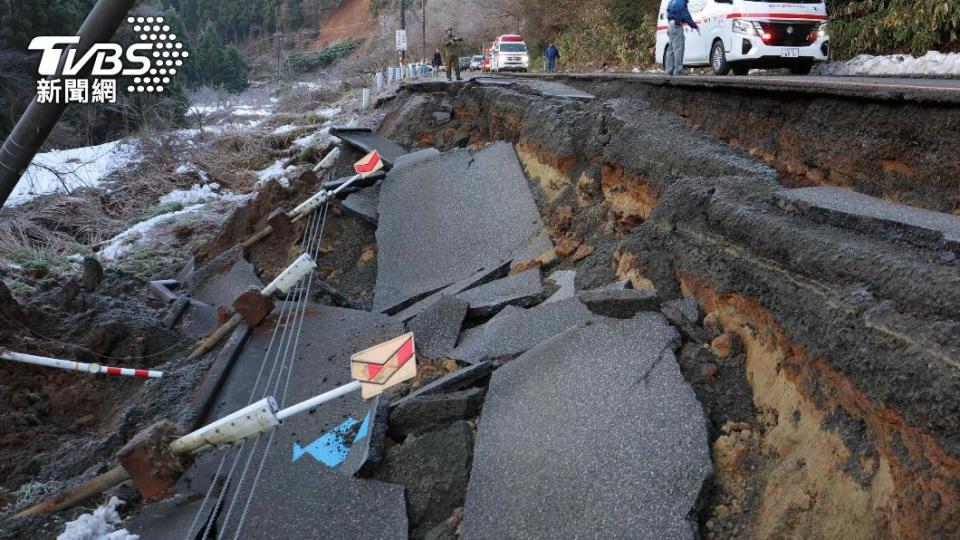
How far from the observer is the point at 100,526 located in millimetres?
4156

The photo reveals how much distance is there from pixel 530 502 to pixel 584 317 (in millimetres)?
1576

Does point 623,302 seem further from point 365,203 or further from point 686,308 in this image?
point 365,203

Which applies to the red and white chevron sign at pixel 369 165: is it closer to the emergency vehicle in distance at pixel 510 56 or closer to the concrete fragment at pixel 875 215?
the concrete fragment at pixel 875 215

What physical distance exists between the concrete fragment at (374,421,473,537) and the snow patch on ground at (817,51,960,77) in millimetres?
9881

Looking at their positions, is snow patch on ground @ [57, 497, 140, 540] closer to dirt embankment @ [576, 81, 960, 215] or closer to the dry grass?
dirt embankment @ [576, 81, 960, 215]

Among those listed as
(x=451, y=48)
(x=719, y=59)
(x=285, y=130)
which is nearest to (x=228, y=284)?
(x=719, y=59)

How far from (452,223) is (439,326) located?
107 inches

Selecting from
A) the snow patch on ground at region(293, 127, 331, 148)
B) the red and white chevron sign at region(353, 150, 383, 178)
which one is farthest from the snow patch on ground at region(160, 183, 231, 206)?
the red and white chevron sign at region(353, 150, 383, 178)

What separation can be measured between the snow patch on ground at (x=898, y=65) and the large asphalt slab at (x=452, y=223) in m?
6.55

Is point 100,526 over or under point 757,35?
under

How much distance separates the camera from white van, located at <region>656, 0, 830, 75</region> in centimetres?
1062

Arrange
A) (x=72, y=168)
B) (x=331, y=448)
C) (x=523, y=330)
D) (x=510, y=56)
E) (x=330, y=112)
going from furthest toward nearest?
1. (x=510, y=56)
2. (x=330, y=112)
3. (x=72, y=168)
4. (x=523, y=330)
5. (x=331, y=448)

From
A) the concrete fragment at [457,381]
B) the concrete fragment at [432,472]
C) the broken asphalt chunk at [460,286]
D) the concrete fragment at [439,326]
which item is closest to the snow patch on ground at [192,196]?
the broken asphalt chunk at [460,286]

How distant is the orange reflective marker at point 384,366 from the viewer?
3859 millimetres
